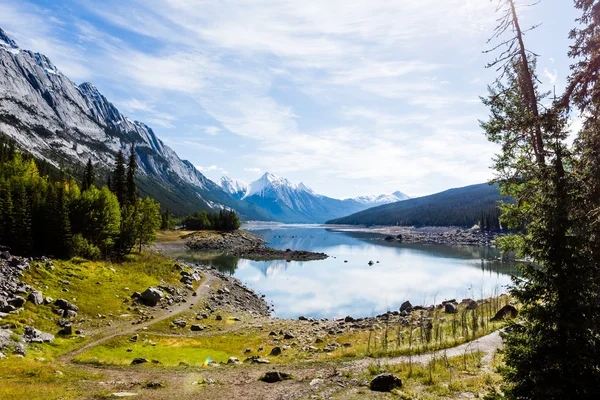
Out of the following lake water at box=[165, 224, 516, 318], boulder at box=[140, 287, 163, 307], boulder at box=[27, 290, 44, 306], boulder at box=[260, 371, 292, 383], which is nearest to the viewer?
boulder at box=[260, 371, 292, 383]

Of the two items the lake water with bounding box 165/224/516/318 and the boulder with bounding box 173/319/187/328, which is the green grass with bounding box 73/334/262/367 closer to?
the boulder with bounding box 173/319/187/328

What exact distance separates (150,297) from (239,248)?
99.8 meters

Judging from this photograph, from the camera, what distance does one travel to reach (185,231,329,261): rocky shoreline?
→ 123 m

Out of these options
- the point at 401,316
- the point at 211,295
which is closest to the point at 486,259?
the point at 401,316

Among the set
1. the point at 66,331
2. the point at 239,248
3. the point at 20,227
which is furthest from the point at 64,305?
the point at 239,248

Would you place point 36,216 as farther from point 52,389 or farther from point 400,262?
point 400,262

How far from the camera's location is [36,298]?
107 feet

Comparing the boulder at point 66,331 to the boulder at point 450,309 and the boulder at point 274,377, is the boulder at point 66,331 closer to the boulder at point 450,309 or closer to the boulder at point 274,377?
the boulder at point 274,377

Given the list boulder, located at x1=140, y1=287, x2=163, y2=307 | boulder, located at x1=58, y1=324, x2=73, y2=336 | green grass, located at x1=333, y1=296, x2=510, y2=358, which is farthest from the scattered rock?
boulder, located at x1=140, y1=287, x2=163, y2=307

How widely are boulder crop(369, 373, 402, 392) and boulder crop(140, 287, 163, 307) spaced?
1329 inches

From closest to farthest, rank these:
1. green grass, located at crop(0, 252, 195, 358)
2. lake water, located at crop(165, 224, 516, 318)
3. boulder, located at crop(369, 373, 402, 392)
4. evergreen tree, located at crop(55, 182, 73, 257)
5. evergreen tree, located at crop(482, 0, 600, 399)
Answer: evergreen tree, located at crop(482, 0, 600, 399)
boulder, located at crop(369, 373, 402, 392)
green grass, located at crop(0, 252, 195, 358)
evergreen tree, located at crop(55, 182, 73, 257)
lake water, located at crop(165, 224, 516, 318)

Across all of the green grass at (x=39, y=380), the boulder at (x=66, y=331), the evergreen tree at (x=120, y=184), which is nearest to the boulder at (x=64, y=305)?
the boulder at (x=66, y=331)

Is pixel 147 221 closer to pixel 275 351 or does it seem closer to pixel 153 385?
pixel 275 351

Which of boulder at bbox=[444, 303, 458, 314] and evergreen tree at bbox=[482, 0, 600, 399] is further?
boulder at bbox=[444, 303, 458, 314]
